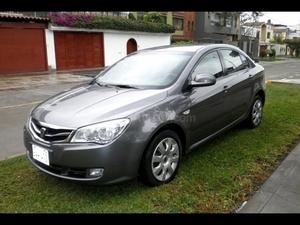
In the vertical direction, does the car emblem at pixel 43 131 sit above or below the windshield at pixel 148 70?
below

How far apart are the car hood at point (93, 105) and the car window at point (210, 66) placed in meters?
0.78

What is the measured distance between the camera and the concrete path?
330 cm

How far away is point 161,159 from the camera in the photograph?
367 cm

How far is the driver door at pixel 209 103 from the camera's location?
4102mm

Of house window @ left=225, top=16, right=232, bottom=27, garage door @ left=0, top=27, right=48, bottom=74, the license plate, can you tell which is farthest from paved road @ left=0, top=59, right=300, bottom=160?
house window @ left=225, top=16, right=232, bottom=27

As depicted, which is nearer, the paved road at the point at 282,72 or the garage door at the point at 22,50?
the paved road at the point at 282,72

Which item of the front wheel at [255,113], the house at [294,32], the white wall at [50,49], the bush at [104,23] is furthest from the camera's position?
the house at [294,32]

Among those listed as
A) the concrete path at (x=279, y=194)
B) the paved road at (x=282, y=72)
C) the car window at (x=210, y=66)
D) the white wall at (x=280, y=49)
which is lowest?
the white wall at (x=280, y=49)

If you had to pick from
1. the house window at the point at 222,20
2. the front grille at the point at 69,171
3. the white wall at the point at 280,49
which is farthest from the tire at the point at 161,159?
the white wall at the point at 280,49

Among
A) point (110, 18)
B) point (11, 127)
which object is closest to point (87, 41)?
point (110, 18)

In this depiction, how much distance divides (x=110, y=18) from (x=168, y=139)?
69.0ft

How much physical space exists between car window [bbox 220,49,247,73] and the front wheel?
0.73 metres

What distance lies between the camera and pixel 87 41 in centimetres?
2248

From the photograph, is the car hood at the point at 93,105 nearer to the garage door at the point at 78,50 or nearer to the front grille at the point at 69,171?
the front grille at the point at 69,171
